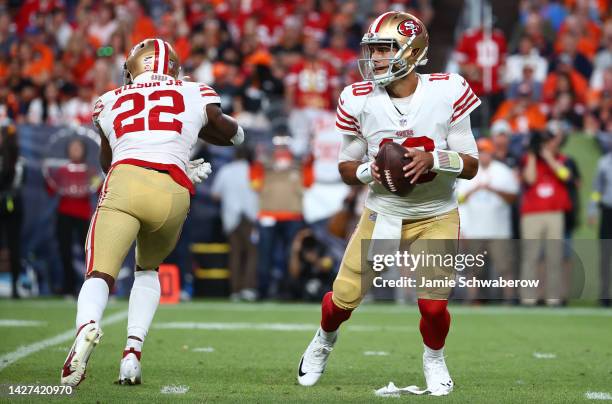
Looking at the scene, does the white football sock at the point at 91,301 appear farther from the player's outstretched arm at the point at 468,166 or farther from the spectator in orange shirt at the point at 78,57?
the spectator in orange shirt at the point at 78,57

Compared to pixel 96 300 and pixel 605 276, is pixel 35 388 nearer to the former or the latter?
pixel 96 300

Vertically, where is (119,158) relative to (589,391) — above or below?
above

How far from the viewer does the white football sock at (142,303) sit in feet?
17.7

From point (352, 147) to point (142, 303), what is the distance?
127 centimetres

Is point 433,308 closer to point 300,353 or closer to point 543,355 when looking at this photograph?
point 300,353

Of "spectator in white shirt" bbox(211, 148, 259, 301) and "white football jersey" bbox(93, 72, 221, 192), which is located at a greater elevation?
"white football jersey" bbox(93, 72, 221, 192)


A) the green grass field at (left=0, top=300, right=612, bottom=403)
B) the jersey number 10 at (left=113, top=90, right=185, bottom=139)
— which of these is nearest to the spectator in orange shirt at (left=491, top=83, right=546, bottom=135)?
the green grass field at (left=0, top=300, right=612, bottom=403)

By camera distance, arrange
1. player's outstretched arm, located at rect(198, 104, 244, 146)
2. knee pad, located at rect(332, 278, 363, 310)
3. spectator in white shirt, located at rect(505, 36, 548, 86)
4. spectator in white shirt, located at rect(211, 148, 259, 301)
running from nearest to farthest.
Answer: knee pad, located at rect(332, 278, 363, 310) → player's outstretched arm, located at rect(198, 104, 244, 146) → spectator in white shirt, located at rect(211, 148, 259, 301) → spectator in white shirt, located at rect(505, 36, 548, 86)

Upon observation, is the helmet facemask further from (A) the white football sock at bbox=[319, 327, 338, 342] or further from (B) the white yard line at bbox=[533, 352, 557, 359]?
(B) the white yard line at bbox=[533, 352, 557, 359]

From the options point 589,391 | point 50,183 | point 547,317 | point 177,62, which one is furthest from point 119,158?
point 50,183

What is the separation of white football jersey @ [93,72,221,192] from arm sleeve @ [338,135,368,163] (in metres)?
0.66

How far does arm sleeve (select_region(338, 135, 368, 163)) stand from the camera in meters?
5.46

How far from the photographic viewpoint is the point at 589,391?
5.37 m

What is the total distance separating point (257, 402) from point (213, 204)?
7437 millimetres
